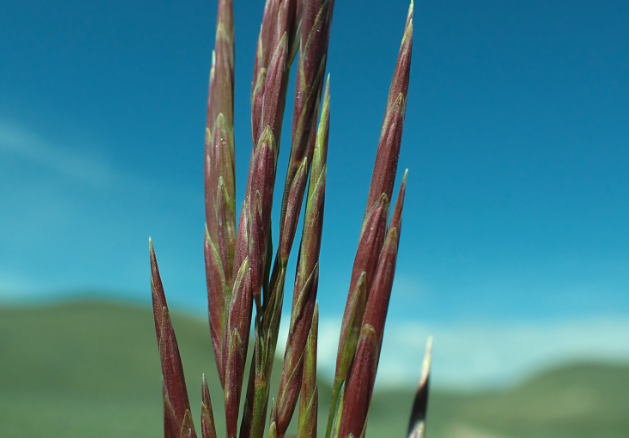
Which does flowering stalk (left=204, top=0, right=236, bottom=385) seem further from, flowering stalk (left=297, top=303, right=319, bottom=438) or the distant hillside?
the distant hillside

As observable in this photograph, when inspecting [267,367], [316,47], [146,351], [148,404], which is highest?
[146,351]

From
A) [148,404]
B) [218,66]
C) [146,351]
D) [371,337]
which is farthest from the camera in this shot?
[146,351]

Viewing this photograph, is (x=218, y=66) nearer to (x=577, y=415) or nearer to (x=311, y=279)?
(x=311, y=279)

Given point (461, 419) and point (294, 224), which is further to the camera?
point (461, 419)

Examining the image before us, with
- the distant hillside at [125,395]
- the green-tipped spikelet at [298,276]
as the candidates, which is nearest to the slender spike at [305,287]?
the green-tipped spikelet at [298,276]

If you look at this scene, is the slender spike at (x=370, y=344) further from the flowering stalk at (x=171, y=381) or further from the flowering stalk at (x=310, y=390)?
the flowering stalk at (x=171, y=381)

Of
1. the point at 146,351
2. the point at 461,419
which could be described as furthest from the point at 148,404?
the point at 461,419

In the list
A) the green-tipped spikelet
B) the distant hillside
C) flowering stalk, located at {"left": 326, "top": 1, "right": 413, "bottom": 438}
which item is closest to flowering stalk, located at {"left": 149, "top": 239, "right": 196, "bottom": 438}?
the green-tipped spikelet
